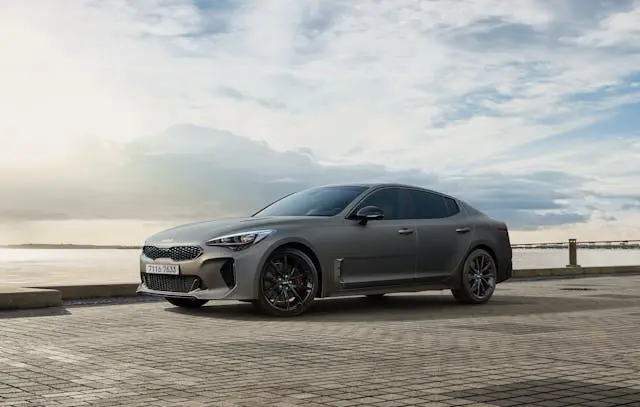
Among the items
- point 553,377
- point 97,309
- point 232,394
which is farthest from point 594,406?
point 97,309

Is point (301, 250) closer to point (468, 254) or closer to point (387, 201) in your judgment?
point (387, 201)

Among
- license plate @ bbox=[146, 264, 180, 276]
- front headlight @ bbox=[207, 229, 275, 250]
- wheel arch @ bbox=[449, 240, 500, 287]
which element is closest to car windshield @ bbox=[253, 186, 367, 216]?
front headlight @ bbox=[207, 229, 275, 250]

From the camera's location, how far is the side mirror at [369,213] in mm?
11344

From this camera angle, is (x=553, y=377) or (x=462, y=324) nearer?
(x=553, y=377)

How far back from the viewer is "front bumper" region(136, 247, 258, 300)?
10359 millimetres

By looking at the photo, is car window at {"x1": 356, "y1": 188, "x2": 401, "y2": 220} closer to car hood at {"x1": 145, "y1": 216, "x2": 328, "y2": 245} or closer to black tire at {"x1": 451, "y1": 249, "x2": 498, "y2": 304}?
car hood at {"x1": 145, "y1": 216, "x2": 328, "y2": 245}

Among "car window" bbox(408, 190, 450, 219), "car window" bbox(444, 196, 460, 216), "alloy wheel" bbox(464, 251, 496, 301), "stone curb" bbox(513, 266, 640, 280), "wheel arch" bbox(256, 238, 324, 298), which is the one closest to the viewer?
"wheel arch" bbox(256, 238, 324, 298)

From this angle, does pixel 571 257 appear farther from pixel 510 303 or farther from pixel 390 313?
pixel 390 313

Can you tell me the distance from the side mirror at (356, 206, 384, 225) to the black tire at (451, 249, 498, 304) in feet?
6.65

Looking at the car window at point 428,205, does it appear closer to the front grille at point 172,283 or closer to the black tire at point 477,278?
the black tire at point 477,278

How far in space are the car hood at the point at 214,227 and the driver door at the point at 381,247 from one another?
1.76 feet

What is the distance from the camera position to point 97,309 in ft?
38.3

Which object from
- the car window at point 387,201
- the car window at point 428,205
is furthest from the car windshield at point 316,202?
the car window at point 428,205

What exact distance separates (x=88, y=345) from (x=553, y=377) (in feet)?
13.1
